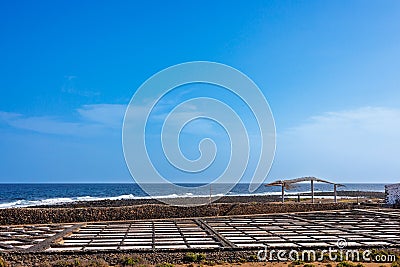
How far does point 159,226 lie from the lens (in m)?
16.4

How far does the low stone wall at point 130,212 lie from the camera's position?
57.9 ft

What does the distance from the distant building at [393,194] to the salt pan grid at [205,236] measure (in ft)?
26.8

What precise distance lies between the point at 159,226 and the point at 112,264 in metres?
6.80

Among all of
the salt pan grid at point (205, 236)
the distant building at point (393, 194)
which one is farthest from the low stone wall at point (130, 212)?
the distant building at point (393, 194)

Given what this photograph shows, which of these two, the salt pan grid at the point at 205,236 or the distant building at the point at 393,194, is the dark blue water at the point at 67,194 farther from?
the salt pan grid at the point at 205,236

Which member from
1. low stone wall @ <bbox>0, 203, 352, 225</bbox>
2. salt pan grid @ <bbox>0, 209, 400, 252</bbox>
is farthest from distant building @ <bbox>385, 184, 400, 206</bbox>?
salt pan grid @ <bbox>0, 209, 400, 252</bbox>

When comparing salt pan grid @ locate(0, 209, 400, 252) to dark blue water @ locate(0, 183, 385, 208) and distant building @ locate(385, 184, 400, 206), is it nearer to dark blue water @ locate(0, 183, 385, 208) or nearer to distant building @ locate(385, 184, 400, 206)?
distant building @ locate(385, 184, 400, 206)

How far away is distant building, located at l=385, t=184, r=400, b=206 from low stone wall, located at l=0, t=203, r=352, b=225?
5288 mm

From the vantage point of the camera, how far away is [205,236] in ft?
43.5

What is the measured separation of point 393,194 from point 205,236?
16819 mm

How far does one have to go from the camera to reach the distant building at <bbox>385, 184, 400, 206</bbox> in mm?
25469

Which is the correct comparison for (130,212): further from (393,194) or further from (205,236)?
(393,194)

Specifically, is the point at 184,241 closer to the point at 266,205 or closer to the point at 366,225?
the point at 366,225

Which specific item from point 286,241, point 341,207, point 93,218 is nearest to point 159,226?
point 93,218
